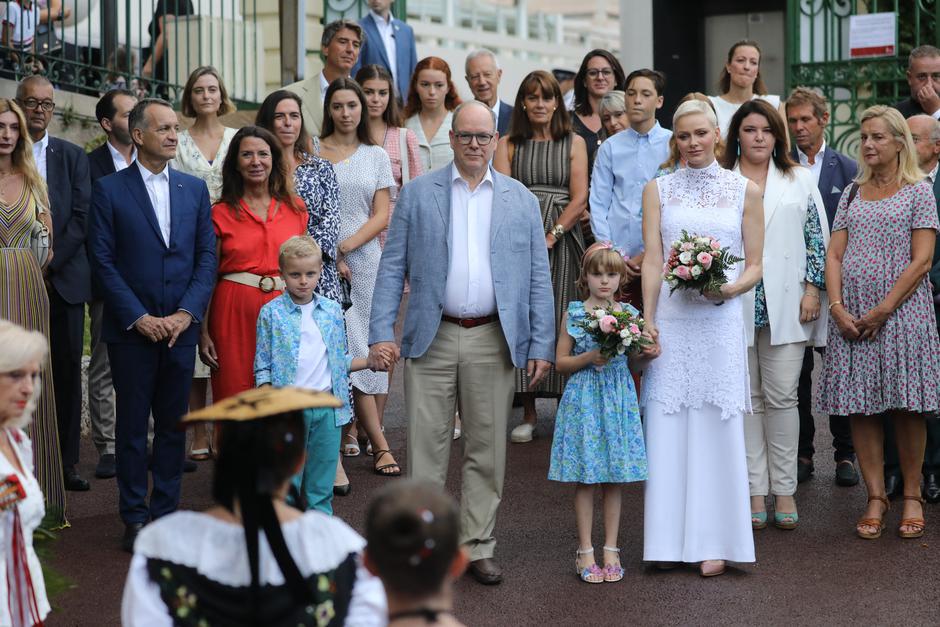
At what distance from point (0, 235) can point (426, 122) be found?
363 cm

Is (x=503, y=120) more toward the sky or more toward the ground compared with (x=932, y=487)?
more toward the sky

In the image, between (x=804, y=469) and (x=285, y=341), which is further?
(x=804, y=469)

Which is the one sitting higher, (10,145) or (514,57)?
(514,57)

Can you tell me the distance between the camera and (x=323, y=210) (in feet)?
26.6

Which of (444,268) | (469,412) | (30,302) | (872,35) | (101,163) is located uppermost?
(872,35)

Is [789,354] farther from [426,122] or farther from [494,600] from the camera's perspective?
[426,122]

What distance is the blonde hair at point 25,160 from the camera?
7.31 metres

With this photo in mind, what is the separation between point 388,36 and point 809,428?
5076 millimetres

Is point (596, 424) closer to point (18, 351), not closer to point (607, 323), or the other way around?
point (607, 323)

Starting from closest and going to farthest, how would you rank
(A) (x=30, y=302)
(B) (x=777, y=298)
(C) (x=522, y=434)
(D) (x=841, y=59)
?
(A) (x=30, y=302) < (B) (x=777, y=298) < (C) (x=522, y=434) < (D) (x=841, y=59)

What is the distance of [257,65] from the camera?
45.7ft

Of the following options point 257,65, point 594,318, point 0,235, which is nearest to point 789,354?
point 594,318

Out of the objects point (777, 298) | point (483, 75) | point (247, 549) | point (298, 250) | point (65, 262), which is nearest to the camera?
point (247, 549)

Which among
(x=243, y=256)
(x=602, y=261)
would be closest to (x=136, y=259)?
(x=243, y=256)
